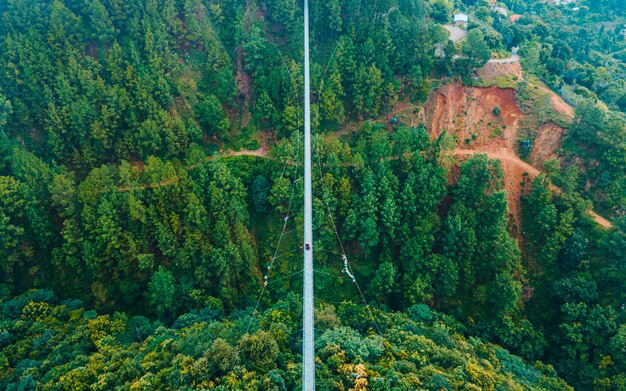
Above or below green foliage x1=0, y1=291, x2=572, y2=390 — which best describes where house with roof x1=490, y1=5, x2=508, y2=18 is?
above

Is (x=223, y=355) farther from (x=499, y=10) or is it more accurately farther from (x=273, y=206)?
(x=499, y=10)

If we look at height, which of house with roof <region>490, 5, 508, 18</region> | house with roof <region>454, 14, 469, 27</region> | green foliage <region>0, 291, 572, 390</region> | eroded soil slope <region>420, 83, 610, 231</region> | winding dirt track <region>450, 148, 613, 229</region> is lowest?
green foliage <region>0, 291, 572, 390</region>

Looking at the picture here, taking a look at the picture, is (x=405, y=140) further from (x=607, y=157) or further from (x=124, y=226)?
(x=124, y=226)

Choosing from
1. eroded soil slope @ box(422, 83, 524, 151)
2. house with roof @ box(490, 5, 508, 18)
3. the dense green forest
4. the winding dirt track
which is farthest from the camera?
house with roof @ box(490, 5, 508, 18)

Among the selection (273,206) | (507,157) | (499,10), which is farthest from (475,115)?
(499,10)

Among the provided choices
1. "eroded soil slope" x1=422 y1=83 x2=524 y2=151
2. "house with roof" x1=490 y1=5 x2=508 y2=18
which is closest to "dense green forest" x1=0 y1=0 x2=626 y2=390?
"eroded soil slope" x1=422 y1=83 x2=524 y2=151

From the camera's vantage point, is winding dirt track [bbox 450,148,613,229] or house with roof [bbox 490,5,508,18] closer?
winding dirt track [bbox 450,148,613,229]

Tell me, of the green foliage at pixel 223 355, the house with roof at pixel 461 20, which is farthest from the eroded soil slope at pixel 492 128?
the green foliage at pixel 223 355

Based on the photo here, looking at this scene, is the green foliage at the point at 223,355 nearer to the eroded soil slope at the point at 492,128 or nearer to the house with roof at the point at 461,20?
the eroded soil slope at the point at 492,128

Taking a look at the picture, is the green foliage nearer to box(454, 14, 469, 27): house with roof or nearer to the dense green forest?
the dense green forest
